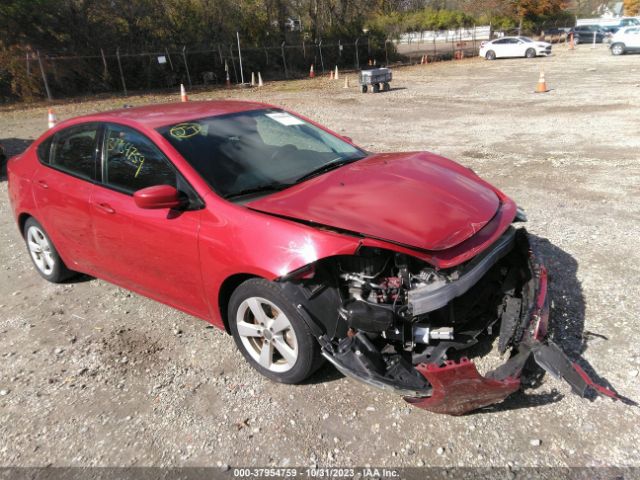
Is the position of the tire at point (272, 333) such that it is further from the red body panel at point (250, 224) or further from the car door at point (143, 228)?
the car door at point (143, 228)

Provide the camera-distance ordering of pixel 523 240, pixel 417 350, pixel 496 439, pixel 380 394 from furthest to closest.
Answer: pixel 523 240, pixel 380 394, pixel 417 350, pixel 496 439

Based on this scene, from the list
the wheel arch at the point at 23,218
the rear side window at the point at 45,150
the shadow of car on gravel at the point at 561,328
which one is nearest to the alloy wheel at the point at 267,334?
the shadow of car on gravel at the point at 561,328

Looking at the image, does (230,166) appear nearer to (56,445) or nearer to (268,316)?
(268,316)

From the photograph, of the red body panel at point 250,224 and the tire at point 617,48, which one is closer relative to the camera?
the red body panel at point 250,224

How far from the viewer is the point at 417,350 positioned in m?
2.96

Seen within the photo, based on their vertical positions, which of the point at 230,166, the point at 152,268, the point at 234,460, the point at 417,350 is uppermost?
the point at 230,166

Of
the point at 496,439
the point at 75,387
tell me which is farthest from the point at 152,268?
the point at 496,439

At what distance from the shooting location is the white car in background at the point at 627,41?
29.1 m

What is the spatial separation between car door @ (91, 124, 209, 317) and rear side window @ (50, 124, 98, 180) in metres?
0.18

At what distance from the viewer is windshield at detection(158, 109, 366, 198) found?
3467mm

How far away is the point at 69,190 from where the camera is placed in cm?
420

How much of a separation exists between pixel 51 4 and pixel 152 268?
26.4 meters

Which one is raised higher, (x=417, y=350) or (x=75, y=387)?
(x=417, y=350)

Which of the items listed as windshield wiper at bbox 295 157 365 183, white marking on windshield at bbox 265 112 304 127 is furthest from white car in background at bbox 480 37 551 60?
windshield wiper at bbox 295 157 365 183
